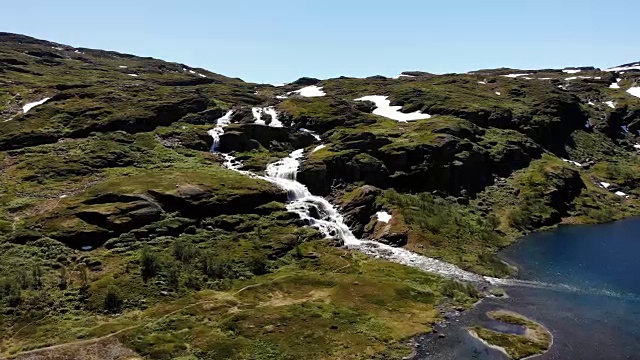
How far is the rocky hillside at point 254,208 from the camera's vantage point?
2318 inches

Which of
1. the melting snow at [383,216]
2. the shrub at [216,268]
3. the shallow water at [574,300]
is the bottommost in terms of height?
the shrub at [216,268]

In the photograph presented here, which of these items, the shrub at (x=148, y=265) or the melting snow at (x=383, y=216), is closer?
the shrub at (x=148, y=265)

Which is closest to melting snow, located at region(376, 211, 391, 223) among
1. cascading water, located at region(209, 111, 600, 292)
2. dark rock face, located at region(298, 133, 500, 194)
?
cascading water, located at region(209, 111, 600, 292)

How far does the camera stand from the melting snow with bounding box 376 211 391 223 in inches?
3817

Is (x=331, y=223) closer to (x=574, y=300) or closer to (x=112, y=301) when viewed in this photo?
A: (x=574, y=300)

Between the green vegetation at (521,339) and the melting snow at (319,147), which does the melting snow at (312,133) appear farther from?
the green vegetation at (521,339)

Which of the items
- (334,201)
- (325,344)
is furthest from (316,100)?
(325,344)

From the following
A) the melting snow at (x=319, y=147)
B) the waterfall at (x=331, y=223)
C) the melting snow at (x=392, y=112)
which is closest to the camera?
the waterfall at (x=331, y=223)

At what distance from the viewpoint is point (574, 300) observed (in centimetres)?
6831

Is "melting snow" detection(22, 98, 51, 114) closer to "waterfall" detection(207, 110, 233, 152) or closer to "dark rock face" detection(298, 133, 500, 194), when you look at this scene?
"waterfall" detection(207, 110, 233, 152)

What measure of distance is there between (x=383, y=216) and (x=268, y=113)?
241 feet

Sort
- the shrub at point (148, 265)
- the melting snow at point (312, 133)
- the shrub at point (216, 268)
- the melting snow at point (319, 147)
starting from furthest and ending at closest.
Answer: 1. the melting snow at point (312, 133)
2. the melting snow at point (319, 147)
3. the shrub at point (216, 268)
4. the shrub at point (148, 265)

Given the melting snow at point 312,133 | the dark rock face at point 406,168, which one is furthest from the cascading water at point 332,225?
the melting snow at point 312,133

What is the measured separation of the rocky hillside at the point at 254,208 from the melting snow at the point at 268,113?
3.75ft
